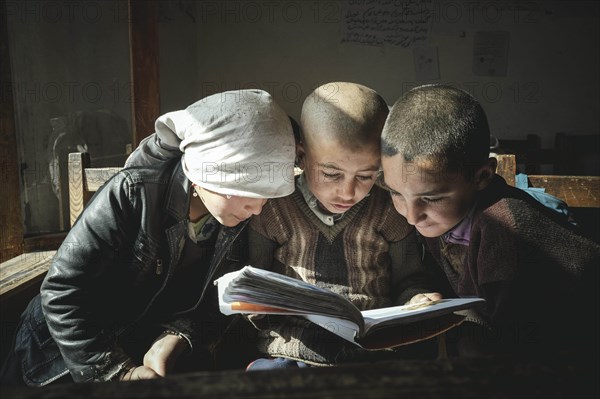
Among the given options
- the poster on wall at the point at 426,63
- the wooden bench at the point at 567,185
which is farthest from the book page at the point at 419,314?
the poster on wall at the point at 426,63

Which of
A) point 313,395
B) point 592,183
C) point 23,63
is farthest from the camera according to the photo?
point 23,63

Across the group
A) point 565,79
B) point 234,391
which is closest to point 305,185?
point 234,391

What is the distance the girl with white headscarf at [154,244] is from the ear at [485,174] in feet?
1.81

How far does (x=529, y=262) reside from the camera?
48.9 inches

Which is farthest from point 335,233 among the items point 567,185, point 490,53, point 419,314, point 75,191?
point 490,53

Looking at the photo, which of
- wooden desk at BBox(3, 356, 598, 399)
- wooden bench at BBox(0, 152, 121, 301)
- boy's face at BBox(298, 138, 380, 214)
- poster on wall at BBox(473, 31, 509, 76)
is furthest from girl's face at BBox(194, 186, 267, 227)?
poster on wall at BBox(473, 31, 509, 76)

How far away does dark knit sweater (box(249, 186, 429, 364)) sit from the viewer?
1639 mm

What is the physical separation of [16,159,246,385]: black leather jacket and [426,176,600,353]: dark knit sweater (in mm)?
801

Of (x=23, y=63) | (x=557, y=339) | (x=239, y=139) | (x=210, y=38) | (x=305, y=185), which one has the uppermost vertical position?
(x=210, y=38)

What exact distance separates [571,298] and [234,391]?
102 centimetres

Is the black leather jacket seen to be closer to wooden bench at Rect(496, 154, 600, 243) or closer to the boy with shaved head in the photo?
the boy with shaved head

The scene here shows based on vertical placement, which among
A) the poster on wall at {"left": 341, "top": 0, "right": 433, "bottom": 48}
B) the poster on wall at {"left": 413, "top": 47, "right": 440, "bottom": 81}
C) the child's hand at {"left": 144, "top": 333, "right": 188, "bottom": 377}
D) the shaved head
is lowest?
the child's hand at {"left": 144, "top": 333, "right": 188, "bottom": 377}

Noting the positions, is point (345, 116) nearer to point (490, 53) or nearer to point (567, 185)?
point (567, 185)

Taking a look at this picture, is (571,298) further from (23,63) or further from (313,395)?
(23,63)
